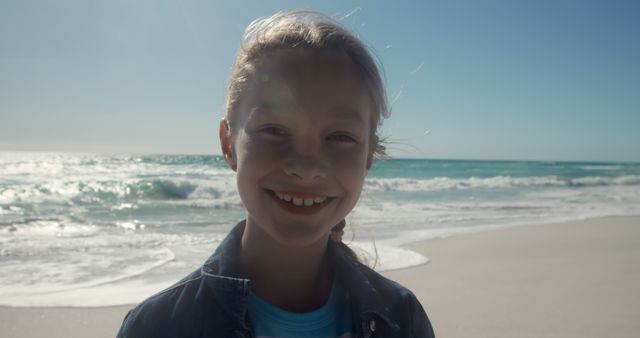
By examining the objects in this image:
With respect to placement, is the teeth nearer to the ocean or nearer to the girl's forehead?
the girl's forehead

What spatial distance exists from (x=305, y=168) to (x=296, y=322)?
17.7 inches

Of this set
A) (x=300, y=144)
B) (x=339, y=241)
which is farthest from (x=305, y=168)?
(x=339, y=241)

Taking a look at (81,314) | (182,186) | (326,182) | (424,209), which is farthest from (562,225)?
(182,186)

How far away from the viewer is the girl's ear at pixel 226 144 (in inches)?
63.4

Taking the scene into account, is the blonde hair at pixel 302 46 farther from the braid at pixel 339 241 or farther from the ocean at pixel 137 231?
the ocean at pixel 137 231

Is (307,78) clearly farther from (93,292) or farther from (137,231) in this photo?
(137,231)

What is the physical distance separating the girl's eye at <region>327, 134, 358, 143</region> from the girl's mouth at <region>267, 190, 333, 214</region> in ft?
0.59

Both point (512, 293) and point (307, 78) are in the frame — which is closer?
point (307, 78)

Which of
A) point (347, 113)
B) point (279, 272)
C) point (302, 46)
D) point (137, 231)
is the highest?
point (302, 46)

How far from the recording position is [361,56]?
158 cm

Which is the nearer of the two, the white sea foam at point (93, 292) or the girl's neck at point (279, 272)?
the girl's neck at point (279, 272)

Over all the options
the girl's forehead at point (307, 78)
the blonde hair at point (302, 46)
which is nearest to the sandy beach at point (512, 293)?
the blonde hair at point (302, 46)

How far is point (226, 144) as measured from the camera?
1.67 meters

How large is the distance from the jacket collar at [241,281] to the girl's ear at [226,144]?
8.6 inches
